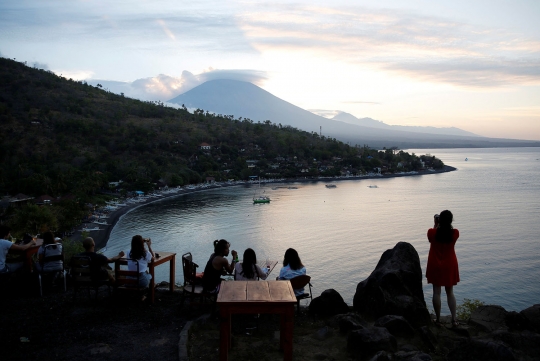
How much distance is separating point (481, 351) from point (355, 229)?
31.2 m

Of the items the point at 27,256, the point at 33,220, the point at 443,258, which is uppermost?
the point at 443,258

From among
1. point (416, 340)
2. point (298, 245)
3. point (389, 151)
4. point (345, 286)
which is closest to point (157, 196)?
point (298, 245)

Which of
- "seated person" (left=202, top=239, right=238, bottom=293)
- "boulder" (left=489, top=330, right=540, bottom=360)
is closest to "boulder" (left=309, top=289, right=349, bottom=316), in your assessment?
"seated person" (left=202, top=239, right=238, bottom=293)

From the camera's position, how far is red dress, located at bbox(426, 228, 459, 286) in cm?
432

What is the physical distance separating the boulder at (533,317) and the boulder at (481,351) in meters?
1.66

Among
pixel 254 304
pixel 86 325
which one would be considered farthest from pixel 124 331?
pixel 254 304

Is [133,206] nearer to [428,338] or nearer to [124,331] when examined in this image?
[124,331]

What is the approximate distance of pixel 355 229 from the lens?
33781 millimetres

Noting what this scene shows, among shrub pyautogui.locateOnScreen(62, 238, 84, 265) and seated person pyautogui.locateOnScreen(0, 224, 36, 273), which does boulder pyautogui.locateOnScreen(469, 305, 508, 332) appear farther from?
shrub pyautogui.locateOnScreen(62, 238, 84, 265)

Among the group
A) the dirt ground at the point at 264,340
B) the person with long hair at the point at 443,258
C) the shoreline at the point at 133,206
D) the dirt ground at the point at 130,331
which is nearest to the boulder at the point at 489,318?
the person with long hair at the point at 443,258

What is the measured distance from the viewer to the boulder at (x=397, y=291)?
4.56m

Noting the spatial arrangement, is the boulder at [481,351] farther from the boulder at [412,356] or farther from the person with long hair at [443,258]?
the person with long hair at [443,258]

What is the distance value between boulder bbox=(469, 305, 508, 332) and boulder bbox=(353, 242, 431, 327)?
1.70 ft

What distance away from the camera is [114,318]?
4547 millimetres
